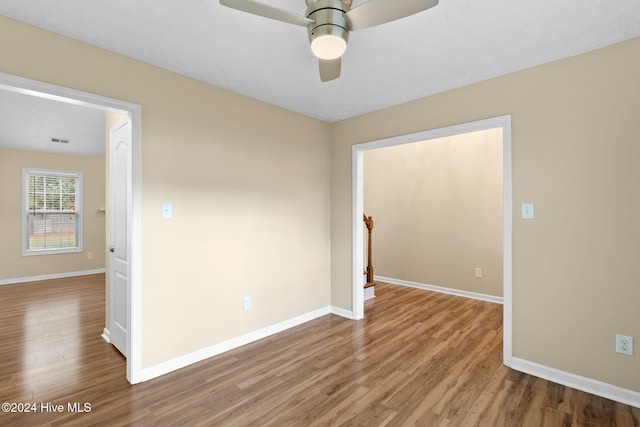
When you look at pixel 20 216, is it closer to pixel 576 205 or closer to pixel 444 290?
pixel 444 290

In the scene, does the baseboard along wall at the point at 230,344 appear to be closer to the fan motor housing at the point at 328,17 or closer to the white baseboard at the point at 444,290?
the white baseboard at the point at 444,290

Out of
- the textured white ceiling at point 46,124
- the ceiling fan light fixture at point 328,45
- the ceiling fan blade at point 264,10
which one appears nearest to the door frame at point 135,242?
the ceiling fan blade at point 264,10

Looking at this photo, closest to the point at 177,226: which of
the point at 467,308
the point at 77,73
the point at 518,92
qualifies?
the point at 77,73

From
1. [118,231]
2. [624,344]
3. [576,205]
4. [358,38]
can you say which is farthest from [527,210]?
[118,231]

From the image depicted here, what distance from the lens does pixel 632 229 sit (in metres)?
2.11

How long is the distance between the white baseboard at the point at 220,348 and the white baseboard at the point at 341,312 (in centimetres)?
17

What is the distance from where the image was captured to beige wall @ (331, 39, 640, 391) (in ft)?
6.99

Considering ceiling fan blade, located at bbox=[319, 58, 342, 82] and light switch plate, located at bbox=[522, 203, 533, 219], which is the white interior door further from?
light switch plate, located at bbox=[522, 203, 533, 219]

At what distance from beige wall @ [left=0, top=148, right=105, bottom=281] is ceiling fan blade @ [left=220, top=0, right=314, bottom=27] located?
6.82 meters

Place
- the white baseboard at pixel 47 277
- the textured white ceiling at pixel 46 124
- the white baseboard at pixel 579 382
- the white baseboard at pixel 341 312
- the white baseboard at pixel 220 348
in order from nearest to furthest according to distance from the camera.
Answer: the white baseboard at pixel 579 382 < the white baseboard at pixel 220 348 < the textured white ceiling at pixel 46 124 < the white baseboard at pixel 341 312 < the white baseboard at pixel 47 277

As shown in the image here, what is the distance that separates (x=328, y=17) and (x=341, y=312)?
129 inches

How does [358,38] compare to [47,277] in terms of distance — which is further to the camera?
[47,277]

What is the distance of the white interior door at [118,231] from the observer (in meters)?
2.78

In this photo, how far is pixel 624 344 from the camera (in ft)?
7.02
